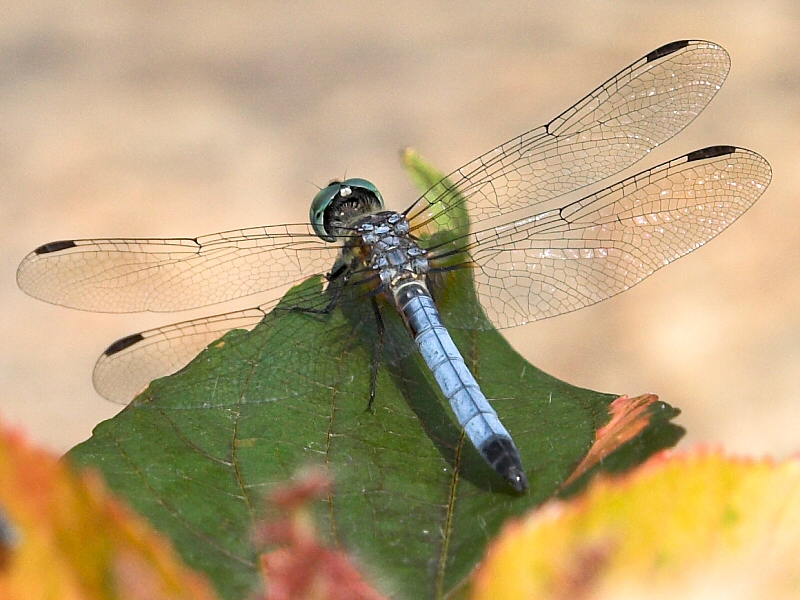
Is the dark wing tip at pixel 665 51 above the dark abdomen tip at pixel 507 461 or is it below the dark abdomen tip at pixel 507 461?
above

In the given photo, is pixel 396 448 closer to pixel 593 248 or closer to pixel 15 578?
pixel 15 578

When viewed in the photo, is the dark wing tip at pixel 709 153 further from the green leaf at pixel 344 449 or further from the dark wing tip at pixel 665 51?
the green leaf at pixel 344 449

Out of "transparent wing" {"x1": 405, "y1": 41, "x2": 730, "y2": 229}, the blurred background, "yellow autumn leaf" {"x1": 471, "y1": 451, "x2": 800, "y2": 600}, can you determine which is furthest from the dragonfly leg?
the blurred background

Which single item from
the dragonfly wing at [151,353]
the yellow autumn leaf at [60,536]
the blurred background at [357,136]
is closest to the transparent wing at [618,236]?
the dragonfly wing at [151,353]

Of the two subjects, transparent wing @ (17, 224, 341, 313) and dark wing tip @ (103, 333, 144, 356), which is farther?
transparent wing @ (17, 224, 341, 313)

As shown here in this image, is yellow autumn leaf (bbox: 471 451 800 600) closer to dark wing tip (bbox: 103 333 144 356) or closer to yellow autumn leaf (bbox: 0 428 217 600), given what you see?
yellow autumn leaf (bbox: 0 428 217 600)
